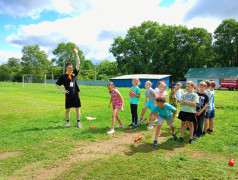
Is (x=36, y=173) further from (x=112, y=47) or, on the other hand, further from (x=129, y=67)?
(x=112, y=47)

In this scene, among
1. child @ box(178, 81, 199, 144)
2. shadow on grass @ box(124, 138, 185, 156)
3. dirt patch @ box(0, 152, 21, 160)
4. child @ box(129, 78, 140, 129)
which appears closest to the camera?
dirt patch @ box(0, 152, 21, 160)

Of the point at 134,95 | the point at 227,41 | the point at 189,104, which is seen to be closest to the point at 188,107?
the point at 189,104

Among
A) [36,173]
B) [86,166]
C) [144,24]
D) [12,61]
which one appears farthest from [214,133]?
[12,61]

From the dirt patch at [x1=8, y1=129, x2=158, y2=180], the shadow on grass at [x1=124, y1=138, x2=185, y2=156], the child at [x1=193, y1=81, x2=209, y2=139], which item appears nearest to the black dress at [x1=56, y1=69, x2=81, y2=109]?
the dirt patch at [x1=8, y1=129, x2=158, y2=180]

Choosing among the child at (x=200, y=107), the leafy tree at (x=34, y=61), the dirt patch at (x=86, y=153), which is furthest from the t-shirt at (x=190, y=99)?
the leafy tree at (x=34, y=61)

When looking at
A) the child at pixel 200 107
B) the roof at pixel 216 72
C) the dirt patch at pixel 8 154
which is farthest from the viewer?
the roof at pixel 216 72

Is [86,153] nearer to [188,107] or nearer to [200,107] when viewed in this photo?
[188,107]

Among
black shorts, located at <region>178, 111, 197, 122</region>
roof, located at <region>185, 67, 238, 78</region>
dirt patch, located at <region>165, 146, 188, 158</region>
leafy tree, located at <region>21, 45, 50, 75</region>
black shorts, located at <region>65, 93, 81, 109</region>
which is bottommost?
dirt patch, located at <region>165, 146, 188, 158</region>

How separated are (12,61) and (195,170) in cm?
13669

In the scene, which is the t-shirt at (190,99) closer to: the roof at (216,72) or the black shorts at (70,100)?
the black shorts at (70,100)

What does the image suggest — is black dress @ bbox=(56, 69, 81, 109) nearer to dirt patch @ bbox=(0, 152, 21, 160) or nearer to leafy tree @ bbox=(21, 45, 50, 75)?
dirt patch @ bbox=(0, 152, 21, 160)

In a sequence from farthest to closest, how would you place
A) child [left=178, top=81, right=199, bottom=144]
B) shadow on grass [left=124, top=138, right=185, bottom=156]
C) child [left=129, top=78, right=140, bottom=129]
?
child [left=129, top=78, right=140, bottom=129] → child [left=178, top=81, right=199, bottom=144] → shadow on grass [left=124, top=138, right=185, bottom=156]

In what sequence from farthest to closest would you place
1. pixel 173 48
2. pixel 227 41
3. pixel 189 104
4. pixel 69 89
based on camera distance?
pixel 173 48
pixel 227 41
pixel 69 89
pixel 189 104

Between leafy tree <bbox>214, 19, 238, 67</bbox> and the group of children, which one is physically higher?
leafy tree <bbox>214, 19, 238, 67</bbox>
